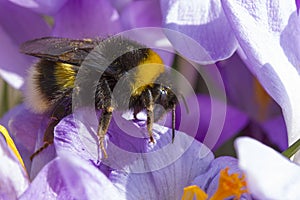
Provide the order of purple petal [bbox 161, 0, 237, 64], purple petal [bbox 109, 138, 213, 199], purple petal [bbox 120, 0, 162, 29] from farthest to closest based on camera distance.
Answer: purple petal [bbox 120, 0, 162, 29] < purple petal [bbox 161, 0, 237, 64] < purple petal [bbox 109, 138, 213, 199]

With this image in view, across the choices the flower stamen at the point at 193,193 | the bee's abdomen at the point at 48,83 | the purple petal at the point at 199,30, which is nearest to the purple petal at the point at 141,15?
the purple petal at the point at 199,30

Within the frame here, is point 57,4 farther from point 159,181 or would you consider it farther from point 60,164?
point 60,164

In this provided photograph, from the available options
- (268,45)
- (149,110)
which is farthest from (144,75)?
(268,45)

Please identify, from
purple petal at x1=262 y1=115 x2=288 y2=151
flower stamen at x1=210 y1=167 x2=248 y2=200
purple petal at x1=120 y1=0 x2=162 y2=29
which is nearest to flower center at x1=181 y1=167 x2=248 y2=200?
flower stamen at x1=210 y1=167 x2=248 y2=200

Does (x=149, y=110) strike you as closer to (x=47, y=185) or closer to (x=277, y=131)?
(x=47, y=185)

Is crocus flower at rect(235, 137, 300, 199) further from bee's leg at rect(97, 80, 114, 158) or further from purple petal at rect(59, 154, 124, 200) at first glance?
bee's leg at rect(97, 80, 114, 158)

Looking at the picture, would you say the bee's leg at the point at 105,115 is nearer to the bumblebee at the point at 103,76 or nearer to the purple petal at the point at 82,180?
the bumblebee at the point at 103,76
